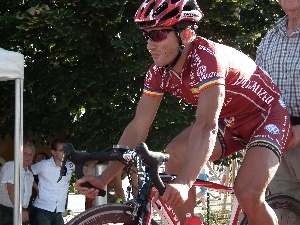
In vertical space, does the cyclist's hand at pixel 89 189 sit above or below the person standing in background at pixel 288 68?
below

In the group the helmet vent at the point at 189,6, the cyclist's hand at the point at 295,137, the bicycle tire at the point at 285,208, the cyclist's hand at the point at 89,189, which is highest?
the helmet vent at the point at 189,6

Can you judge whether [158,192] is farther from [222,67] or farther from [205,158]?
[222,67]

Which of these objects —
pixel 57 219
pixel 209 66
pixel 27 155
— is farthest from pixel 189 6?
pixel 57 219

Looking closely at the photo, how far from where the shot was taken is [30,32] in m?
8.30

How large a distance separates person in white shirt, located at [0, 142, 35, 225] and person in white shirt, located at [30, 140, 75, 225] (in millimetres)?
122

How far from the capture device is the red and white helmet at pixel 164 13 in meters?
3.61

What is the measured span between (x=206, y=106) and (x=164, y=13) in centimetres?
57

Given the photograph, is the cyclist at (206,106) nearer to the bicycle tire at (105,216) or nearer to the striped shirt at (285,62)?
the bicycle tire at (105,216)

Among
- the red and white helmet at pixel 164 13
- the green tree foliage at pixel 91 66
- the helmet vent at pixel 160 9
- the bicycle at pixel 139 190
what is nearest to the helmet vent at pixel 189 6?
the red and white helmet at pixel 164 13

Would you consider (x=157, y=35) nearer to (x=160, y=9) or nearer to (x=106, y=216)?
(x=160, y=9)

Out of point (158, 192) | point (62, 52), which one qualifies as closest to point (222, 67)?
point (158, 192)

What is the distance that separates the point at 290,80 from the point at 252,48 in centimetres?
470

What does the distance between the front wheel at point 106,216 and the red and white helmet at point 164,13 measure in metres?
1.01

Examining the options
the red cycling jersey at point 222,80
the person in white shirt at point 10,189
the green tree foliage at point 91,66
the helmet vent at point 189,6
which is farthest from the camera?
the green tree foliage at point 91,66
